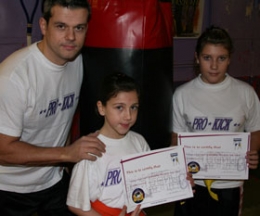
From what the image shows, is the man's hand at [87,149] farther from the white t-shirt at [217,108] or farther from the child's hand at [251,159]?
the child's hand at [251,159]

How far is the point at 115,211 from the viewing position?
58.3 inches

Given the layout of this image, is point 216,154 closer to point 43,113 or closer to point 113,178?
point 113,178

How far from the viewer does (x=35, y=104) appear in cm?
161

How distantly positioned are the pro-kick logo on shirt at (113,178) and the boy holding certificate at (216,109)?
53 cm

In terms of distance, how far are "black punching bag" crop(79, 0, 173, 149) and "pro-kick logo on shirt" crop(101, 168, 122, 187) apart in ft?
1.05

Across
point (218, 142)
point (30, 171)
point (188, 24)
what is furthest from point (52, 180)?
point (188, 24)

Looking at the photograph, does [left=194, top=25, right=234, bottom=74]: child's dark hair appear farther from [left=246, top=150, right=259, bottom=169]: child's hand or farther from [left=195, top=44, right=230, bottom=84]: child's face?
[left=246, top=150, right=259, bottom=169]: child's hand

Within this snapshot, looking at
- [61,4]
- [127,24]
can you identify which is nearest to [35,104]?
[61,4]

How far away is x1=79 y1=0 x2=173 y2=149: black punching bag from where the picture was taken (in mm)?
1674

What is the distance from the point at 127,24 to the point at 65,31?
0.29 m

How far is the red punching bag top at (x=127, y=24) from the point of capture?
1.66 m

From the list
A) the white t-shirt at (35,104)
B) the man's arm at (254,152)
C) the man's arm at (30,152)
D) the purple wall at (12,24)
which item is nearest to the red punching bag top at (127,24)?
the white t-shirt at (35,104)

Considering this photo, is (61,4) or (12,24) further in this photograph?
(12,24)

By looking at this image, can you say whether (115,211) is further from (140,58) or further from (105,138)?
(140,58)
